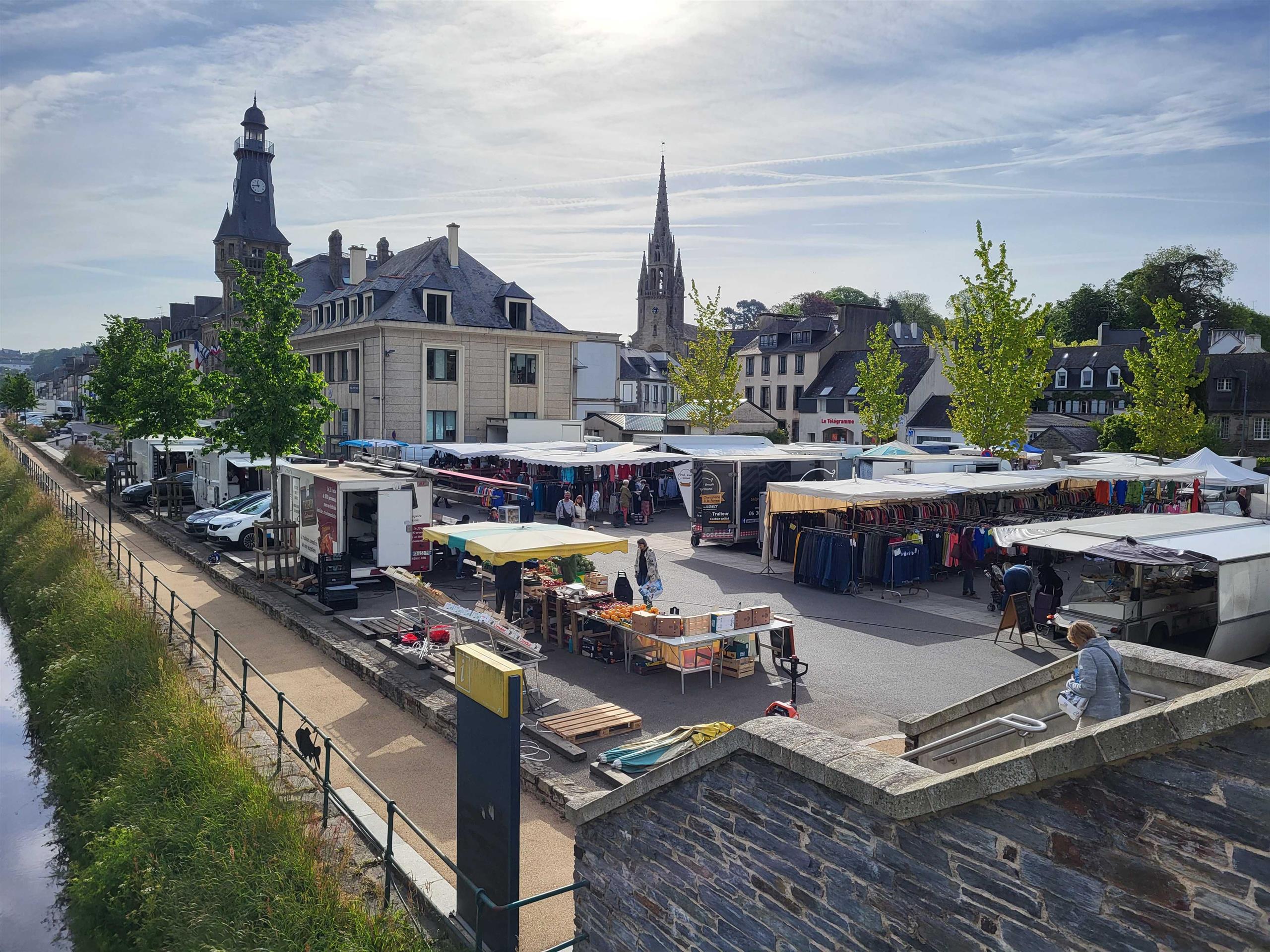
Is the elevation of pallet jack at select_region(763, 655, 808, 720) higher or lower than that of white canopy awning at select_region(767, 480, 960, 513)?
lower

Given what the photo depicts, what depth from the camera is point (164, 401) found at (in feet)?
105

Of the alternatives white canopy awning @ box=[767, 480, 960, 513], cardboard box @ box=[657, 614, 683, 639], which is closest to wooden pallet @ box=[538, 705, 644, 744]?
cardboard box @ box=[657, 614, 683, 639]

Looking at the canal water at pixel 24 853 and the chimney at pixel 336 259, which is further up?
the chimney at pixel 336 259

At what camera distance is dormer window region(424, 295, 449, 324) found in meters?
43.2

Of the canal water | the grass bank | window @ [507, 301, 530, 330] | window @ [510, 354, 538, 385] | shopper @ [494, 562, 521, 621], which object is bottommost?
the canal water

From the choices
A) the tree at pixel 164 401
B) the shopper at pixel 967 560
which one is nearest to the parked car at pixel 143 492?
the tree at pixel 164 401

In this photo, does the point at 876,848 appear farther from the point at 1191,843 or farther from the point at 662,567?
the point at 662,567

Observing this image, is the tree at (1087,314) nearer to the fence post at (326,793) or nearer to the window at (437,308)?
the window at (437,308)

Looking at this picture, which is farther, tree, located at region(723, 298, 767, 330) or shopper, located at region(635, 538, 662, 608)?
tree, located at region(723, 298, 767, 330)

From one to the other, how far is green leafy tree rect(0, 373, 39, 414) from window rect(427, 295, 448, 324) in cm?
8828

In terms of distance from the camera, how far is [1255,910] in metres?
3.39

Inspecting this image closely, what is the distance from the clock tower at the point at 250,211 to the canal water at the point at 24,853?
67.9 metres

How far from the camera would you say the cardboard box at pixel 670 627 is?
471 inches

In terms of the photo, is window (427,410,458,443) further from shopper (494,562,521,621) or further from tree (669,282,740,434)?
shopper (494,562,521,621)
